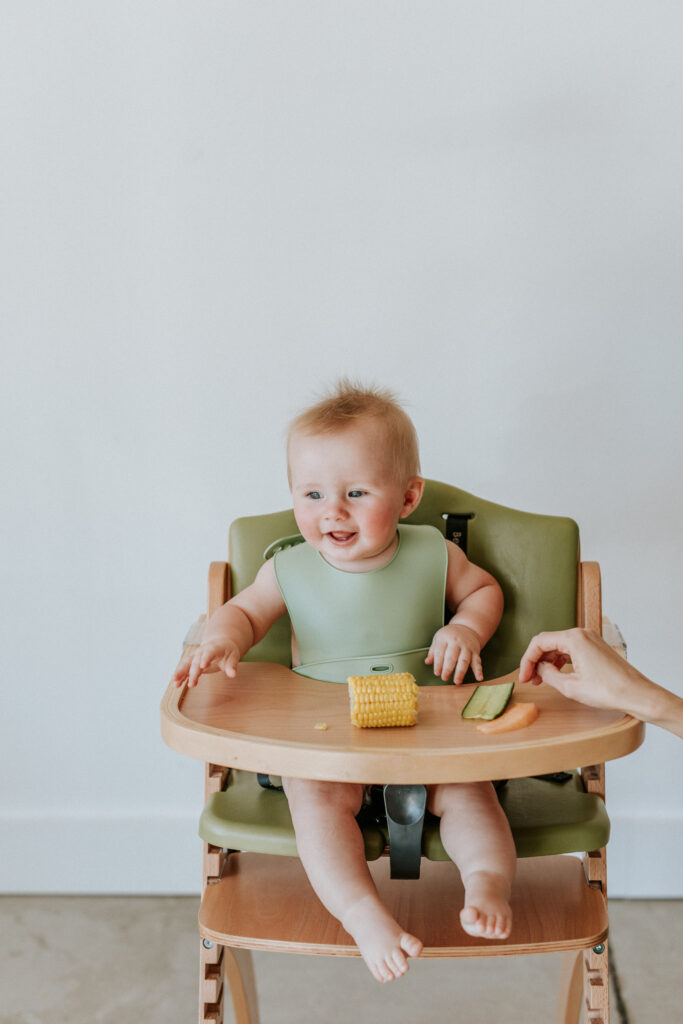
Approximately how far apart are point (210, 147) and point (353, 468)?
39.7 inches

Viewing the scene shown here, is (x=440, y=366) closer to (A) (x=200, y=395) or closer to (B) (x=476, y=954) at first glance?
(A) (x=200, y=395)

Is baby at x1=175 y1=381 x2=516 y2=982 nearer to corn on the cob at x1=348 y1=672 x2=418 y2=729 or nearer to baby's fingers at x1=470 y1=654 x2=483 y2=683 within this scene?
baby's fingers at x1=470 y1=654 x2=483 y2=683

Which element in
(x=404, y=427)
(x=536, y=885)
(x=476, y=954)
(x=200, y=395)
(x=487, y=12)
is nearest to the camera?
(x=476, y=954)

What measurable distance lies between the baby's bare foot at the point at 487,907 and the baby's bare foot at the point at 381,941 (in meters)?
0.08

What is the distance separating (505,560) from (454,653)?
0.29 metres

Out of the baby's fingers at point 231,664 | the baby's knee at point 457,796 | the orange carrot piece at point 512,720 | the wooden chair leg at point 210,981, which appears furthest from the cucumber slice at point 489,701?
the wooden chair leg at point 210,981

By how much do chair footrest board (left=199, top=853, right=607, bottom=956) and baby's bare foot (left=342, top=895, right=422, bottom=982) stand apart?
3.7 inches

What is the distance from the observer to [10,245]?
2387 mm

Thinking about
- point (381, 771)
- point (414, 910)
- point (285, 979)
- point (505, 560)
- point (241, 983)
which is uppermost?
point (505, 560)

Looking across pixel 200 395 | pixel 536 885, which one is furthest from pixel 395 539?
pixel 200 395

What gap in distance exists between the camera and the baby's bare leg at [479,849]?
53.8 inches

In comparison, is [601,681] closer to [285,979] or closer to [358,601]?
[358,601]

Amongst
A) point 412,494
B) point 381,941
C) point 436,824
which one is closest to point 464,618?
point 412,494

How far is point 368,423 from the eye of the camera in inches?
68.2
